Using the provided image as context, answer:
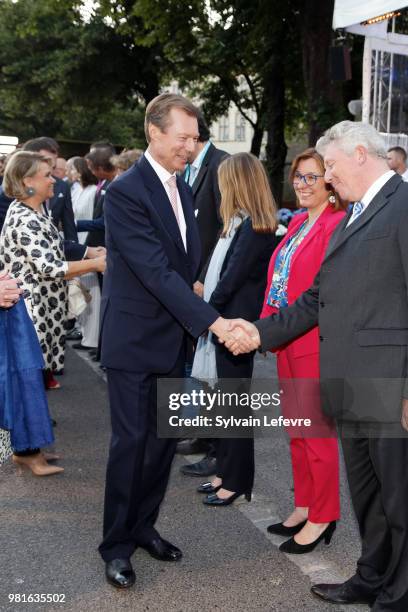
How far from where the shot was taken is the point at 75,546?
167 inches

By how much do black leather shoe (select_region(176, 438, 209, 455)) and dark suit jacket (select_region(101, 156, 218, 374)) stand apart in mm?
2108

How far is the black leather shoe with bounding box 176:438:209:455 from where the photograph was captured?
19.1ft

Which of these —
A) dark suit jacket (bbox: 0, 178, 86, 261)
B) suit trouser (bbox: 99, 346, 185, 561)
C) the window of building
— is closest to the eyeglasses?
suit trouser (bbox: 99, 346, 185, 561)

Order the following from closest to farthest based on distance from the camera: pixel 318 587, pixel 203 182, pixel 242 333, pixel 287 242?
pixel 318 587 → pixel 242 333 → pixel 287 242 → pixel 203 182

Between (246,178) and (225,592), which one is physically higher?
(246,178)

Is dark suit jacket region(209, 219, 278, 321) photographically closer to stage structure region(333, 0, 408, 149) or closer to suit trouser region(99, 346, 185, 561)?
suit trouser region(99, 346, 185, 561)

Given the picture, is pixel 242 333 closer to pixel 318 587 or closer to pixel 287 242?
pixel 287 242

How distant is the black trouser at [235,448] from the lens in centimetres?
474

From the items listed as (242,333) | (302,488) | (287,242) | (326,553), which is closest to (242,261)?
(287,242)

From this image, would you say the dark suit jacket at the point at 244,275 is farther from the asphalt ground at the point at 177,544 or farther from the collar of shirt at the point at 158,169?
the asphalt ground at the point at 177,544

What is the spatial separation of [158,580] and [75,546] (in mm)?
585

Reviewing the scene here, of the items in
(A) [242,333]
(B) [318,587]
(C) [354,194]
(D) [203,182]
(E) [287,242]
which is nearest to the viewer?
(C) [354,194]

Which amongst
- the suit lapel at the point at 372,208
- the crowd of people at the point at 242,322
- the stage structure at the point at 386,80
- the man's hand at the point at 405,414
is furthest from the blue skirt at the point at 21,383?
the stage structure at the point at 386,80

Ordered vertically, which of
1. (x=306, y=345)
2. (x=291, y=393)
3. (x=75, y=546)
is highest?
(x=306, y=345)
